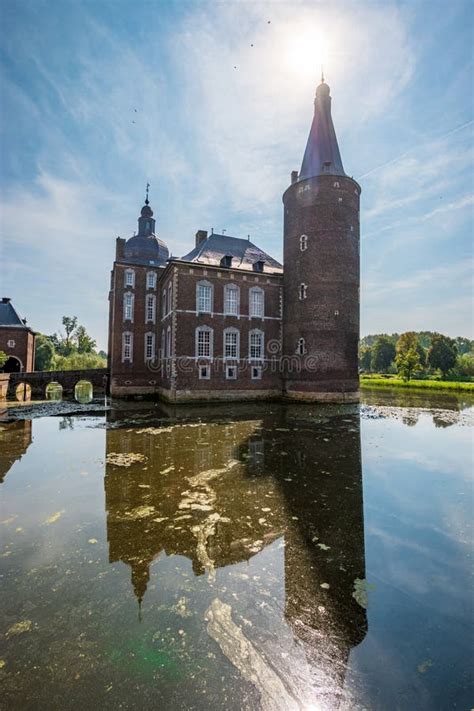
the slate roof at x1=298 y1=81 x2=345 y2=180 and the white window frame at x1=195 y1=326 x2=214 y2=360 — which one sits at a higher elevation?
the slate roof at x1=298 y1=81 x2=345 y2=180

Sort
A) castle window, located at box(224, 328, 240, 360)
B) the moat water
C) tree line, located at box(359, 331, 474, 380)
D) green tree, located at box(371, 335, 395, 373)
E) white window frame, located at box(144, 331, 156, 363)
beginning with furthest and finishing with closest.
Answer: green tree, located at box(371, 335, 395, 373)
tree line, located at box(359, 331, 474, 380)
white window frame, located at box(144, 331, 156, 363)
castle window, located at box(224, 328, 240, 360)
the moat water

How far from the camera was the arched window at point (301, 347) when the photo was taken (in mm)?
24795

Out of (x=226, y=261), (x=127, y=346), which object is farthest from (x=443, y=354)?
(x=127, y=346)

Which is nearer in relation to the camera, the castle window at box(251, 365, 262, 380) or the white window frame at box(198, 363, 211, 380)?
the white window frame at box(198, 363, 211, 380)

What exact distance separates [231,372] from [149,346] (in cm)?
971

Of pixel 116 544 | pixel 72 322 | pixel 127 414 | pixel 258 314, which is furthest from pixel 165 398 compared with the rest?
pixel 72 322

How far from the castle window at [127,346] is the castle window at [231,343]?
10.00m

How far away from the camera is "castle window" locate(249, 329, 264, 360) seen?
26422 millimetres

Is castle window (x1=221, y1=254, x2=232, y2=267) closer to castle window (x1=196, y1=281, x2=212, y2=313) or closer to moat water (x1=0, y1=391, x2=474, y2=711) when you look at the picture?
castle window (x1=196, y1=281, x2=212, y2=313)

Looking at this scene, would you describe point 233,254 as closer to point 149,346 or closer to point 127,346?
point 149,346

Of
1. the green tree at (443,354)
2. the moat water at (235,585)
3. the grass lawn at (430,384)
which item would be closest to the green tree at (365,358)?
the green tree at (443,354)

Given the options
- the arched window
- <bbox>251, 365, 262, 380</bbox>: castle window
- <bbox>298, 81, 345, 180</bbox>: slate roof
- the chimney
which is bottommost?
<bbox>251, 365, 262, 380</bbox>: castle window

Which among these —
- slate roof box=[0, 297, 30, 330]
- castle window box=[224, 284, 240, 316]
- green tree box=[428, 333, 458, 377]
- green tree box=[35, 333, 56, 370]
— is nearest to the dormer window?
castle window box=[224, 284, 240, 316]

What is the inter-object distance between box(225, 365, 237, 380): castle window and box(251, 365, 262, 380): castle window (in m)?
1.50
